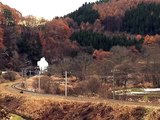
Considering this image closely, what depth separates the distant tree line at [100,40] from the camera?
82938 mm

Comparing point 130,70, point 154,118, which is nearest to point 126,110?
point 154,118

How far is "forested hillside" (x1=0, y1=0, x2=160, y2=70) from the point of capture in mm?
75938

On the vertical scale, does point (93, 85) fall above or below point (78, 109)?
above

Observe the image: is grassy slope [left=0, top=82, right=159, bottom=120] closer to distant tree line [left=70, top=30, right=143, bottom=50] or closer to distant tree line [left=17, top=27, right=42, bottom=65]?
distant tree line [left=17, top=27, right=42, bottom=65]

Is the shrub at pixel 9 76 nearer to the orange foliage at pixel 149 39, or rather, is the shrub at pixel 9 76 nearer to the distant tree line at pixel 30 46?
the distant tree line at pixel 30 46

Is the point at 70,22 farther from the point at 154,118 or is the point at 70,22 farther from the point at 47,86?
the point at 154,118

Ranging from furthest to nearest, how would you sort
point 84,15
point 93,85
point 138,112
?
point 84,15, point 93,85, point 138,112

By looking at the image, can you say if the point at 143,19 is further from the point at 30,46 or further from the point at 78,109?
the point at 78,109

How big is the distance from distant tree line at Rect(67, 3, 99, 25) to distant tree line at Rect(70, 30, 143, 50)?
21336mm

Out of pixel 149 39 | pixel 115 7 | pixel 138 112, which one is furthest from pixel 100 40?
pixel 138 112

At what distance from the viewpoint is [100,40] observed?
84.9m

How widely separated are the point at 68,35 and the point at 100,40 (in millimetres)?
6782

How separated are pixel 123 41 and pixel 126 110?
6575 centimetres

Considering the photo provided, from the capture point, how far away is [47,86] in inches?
1481
